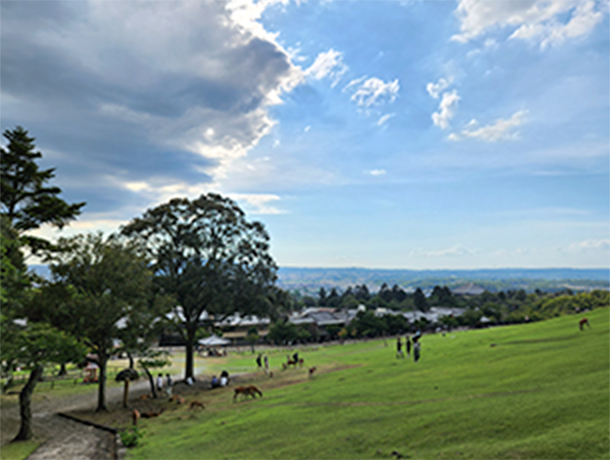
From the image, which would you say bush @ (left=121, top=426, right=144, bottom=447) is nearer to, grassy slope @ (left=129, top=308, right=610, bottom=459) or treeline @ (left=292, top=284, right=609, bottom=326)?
grassy slope @ (left=129, top=308, right=610, bottom=459)

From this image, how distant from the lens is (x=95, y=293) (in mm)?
24266

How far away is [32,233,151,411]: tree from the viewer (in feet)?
74.7

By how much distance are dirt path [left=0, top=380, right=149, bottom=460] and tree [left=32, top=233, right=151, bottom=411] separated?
2944 millimetres

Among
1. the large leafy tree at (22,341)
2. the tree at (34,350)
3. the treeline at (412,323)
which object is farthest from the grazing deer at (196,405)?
the treeline at (412,323)

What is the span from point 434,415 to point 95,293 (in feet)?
70.0

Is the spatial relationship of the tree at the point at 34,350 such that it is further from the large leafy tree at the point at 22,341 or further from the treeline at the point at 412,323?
the treeline at the point at 412,323

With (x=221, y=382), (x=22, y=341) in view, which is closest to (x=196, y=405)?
(x=221, y=382)

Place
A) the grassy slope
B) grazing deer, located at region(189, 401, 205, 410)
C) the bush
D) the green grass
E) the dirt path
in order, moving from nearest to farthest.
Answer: the grassy slope < the green grass < the bush < the dirt path < grazing deer, located at region(189, 401, 205, 410)

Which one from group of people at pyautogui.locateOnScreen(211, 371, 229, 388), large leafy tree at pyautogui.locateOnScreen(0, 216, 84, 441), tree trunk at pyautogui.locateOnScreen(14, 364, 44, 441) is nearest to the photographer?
large leafy tree at pyautogui.locateOnScreen(0, 216, 84, 441)

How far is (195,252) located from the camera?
3183 centimetres

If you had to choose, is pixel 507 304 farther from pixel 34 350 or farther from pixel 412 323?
pixel 34 350

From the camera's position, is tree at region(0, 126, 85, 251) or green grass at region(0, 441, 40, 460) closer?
green grass at region(0, 441, 40, 460)

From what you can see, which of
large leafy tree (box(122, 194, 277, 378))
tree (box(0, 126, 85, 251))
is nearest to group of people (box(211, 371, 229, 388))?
large leafy tree (box(122, 194, 277, 378))

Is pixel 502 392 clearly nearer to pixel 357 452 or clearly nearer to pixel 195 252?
pixel 357 452
